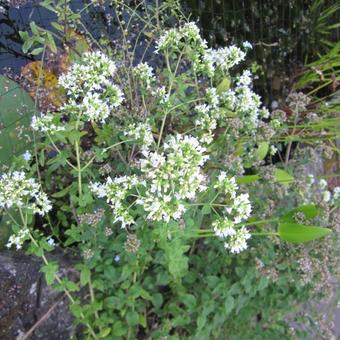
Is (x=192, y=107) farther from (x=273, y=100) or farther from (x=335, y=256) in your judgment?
(x=273, y=100)

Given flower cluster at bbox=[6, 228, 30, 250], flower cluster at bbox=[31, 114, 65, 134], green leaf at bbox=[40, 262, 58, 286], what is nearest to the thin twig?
green leaf at bbox=[40, 262, 58, 286]

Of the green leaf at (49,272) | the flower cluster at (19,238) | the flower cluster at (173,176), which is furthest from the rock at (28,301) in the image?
the flower cluster at (173,176)

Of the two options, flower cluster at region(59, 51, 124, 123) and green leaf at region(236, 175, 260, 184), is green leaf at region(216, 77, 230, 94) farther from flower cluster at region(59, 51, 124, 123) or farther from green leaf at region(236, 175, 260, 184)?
flower cluster at region(59, 51, 124, 123)

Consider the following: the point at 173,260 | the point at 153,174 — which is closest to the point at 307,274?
the point at 173,260

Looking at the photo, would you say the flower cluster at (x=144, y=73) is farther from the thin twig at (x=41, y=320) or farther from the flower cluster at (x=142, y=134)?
the thin twig at (x=41, y=320)

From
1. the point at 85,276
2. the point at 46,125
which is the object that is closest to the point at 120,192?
the point at 46,125

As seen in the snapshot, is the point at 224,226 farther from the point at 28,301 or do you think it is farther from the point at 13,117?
the point at 13,117
